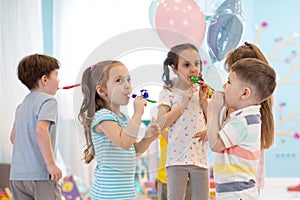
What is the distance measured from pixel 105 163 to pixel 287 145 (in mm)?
3432

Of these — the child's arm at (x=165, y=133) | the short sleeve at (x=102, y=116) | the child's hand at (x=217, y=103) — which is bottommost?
the child's arm at (x=165, y=133)

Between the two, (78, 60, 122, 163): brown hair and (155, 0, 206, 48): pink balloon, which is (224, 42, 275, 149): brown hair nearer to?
(155, 0, 206, 48): pink balloon

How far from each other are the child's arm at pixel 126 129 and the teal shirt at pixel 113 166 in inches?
1.0

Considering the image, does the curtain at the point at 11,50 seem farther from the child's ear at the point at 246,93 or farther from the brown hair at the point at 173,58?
the child's ear at the point at 246,93

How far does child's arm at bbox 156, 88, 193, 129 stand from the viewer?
187 centimetres

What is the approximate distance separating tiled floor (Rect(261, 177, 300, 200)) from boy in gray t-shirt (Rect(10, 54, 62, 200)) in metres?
2.33

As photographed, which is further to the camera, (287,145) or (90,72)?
(287,145)

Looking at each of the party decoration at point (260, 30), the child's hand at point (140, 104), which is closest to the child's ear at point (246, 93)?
the child's hand at point (140, 104)

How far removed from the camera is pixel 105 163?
1.87 m

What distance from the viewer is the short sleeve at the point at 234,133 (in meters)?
1.84

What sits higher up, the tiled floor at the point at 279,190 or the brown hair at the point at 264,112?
the brown hair at the point at 264,112

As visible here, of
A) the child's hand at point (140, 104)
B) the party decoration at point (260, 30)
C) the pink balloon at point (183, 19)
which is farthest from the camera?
the party decoration at point (260, 30)

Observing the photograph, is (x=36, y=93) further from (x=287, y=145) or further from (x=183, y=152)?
(x=287, y=145)

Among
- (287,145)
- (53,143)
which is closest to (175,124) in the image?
(53,143)
